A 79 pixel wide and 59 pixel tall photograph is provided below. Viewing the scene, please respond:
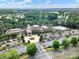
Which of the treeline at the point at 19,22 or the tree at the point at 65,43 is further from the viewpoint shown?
the treeline at the point at 19,22

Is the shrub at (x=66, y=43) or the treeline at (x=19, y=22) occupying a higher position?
the shrub at (x=66, y=43)

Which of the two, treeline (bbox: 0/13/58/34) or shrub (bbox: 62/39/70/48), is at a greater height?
shrub (bbox: 62/39/70/48)

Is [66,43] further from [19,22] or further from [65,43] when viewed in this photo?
[19,22]

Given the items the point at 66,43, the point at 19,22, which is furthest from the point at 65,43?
the point at 19,22

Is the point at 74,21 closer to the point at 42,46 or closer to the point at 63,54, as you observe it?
the point at 42,46

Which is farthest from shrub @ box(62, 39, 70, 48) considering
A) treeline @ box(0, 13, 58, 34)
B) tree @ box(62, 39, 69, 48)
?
treeline @ box(0, 13, 58, 34)

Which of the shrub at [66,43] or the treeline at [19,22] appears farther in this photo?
the treeline at [19,22]

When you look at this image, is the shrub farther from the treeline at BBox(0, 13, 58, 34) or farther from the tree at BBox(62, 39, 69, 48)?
the treeline at BBox(0, 13, 58, 34)

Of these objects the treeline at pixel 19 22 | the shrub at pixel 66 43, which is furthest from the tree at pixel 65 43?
the treeline at pixel 19 22

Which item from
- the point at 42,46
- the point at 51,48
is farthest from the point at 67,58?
the point at 42,46

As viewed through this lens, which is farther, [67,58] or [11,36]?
[11,36]

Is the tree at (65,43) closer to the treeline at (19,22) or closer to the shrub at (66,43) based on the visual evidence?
the shrub at (66,43)
